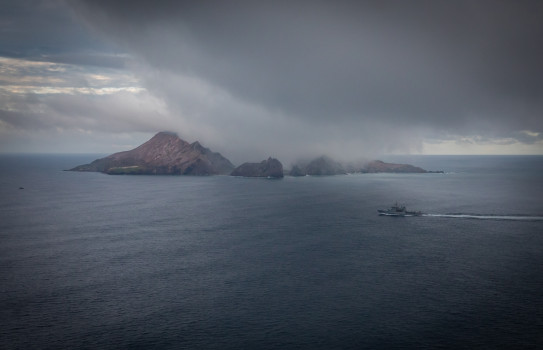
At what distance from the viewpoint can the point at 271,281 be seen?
75.1 meters

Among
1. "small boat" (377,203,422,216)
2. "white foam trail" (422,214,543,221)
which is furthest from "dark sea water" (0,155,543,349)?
"small boat" (377,203,422,216)

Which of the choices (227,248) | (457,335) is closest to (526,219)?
(457,335)

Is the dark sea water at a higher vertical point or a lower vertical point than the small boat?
lower

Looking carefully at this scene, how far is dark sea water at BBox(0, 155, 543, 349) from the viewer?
54719 millimetres

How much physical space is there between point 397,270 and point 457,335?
26.3m

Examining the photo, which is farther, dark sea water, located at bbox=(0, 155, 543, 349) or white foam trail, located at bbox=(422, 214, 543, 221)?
white foam trail, located at bbox=(422, 214, 543, 221)

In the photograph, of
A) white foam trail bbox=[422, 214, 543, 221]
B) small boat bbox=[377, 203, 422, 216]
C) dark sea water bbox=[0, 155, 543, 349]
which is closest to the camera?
dark sea water bbox=[0, 155, 543, 349]

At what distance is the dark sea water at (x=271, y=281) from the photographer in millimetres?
54719

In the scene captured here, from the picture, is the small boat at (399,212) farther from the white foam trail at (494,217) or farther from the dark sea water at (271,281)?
the white foam trail at (494,217)

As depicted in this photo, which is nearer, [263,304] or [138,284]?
[263,304]

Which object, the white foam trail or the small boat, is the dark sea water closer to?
the white foam trail

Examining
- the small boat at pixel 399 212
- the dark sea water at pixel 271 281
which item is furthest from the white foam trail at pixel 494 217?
the small boat at pixel 399 212

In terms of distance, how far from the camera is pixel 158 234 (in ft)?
374

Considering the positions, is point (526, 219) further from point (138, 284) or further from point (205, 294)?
point (138, 284)
